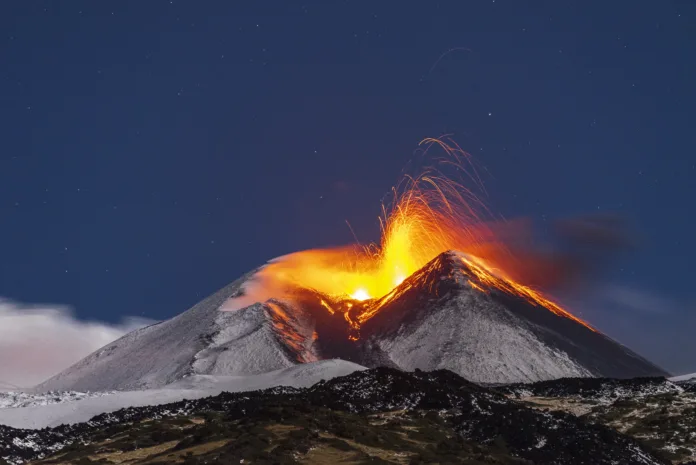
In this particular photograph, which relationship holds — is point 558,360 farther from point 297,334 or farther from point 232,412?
point 232,412

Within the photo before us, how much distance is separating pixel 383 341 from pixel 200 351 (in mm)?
36244

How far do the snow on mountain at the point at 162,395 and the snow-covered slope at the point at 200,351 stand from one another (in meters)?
18.0

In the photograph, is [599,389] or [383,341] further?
[383,341]

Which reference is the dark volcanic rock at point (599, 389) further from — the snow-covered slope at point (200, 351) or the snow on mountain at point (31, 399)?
the snow on mountain at point (31, 399)

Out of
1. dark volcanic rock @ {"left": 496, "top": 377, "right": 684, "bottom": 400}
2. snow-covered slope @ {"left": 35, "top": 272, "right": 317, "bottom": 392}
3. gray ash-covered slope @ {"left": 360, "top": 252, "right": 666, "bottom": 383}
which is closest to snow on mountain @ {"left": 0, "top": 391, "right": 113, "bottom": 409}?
snow-covered slope @ {"left": 35, "top": 272, "right": 317, "bottom": 392}

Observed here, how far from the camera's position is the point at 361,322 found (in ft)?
614

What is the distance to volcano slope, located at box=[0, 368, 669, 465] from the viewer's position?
177ft

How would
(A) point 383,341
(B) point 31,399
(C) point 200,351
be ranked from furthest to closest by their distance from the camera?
(A) point 383,341
(C) point 200,351
(B) point 31,399

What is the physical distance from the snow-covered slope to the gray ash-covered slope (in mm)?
16787

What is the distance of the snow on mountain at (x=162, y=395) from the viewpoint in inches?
3597

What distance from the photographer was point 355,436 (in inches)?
2303

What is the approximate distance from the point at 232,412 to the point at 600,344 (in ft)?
447

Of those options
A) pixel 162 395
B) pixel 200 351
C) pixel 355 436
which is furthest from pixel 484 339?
pixel 355 436

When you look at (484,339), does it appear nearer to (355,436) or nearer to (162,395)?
(162,395)
